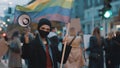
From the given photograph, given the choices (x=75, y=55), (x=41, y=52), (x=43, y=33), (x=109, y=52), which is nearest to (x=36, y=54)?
(x=41, y=52)

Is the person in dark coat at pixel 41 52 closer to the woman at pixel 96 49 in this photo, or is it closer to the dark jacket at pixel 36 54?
the dark jacket at pixel 36 54

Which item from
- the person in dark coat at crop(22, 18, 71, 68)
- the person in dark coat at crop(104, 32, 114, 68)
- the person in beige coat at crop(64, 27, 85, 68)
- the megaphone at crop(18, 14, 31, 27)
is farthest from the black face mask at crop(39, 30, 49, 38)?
the person in dark coat at crop(104, 32, 114, 68)

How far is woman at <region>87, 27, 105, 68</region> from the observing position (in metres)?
13.0

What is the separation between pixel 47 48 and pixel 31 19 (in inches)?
71.1

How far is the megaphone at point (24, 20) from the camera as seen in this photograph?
8.13m

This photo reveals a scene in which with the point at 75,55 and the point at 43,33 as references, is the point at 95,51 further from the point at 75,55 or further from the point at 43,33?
the point at 43,33

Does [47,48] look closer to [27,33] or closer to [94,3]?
[27,33]

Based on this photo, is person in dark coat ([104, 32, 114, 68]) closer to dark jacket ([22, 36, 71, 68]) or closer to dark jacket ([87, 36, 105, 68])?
dark jacket ([87, 36, 105, 68])

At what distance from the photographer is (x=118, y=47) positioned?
46.4 feet

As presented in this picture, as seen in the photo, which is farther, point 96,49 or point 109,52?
point 109,52

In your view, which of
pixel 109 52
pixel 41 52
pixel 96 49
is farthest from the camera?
pixel 109 52

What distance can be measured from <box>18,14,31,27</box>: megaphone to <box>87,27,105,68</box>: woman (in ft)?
16.1

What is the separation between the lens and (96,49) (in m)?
13.2

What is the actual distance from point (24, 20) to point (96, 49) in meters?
5.24
